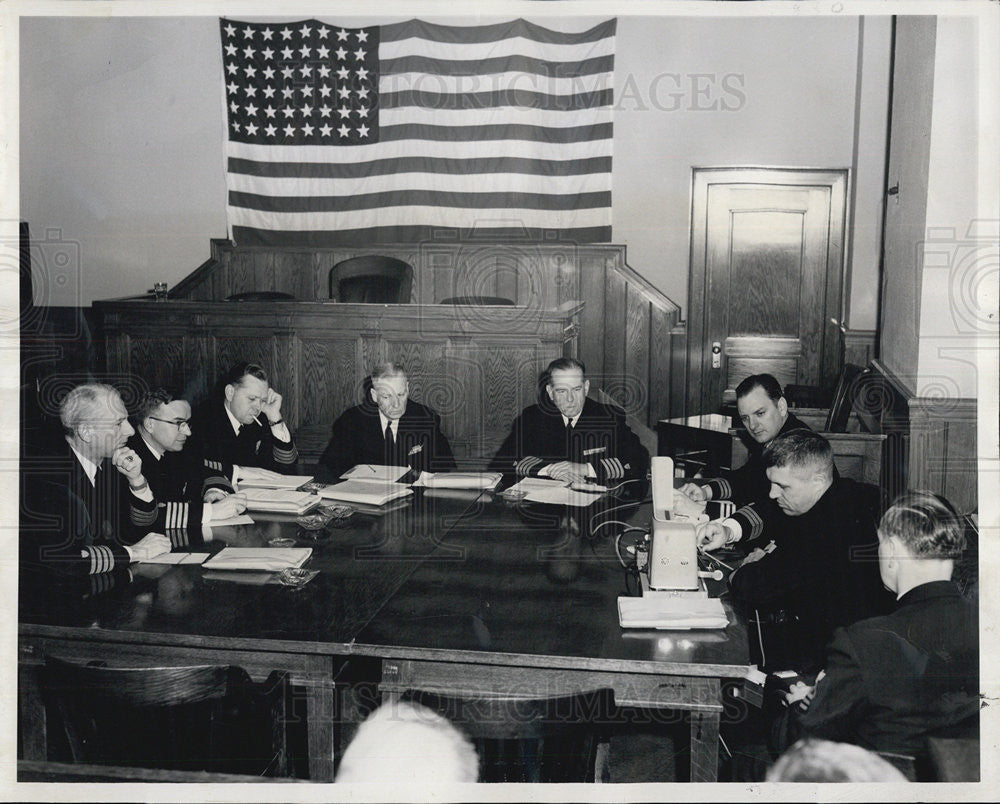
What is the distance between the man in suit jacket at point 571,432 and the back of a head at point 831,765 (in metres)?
1.73

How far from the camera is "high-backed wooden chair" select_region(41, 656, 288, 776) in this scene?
188cm

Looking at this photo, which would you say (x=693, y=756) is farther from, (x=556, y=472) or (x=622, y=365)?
(x=622, y=365)

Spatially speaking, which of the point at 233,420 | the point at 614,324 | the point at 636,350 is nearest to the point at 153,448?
the point at 233,420

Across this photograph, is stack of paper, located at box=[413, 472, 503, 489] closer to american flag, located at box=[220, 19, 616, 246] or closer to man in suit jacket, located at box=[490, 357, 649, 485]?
man in suit jacket, located at box=[490, 357, 649, 485]

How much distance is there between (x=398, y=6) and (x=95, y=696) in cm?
203

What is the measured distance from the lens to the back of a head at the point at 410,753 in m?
2.01

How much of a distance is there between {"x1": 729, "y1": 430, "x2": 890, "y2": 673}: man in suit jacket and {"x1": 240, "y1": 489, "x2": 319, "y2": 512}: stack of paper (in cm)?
144

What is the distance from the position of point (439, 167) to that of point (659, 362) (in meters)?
2.18

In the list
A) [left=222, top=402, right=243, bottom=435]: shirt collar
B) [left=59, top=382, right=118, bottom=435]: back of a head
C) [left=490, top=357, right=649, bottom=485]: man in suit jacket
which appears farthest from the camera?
[left=222, top=402, right=243, bottom=435]: shirt collar

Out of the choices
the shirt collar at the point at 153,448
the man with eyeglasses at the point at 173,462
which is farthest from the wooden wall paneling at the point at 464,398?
the shirt collar at the point at 153,448

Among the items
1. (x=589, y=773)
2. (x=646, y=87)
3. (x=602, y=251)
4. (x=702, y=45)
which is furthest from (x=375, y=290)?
(x=589, y=773)

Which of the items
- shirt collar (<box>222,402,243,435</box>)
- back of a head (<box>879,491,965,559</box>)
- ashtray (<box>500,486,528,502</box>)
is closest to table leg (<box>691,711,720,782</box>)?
back of a head (<box>879,491,965,559</box>)

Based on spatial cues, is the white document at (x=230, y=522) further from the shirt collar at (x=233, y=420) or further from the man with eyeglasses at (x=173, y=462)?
the shirt collar at (x=233, y=420)

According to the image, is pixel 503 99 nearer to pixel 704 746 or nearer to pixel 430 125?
pixel 430 125
